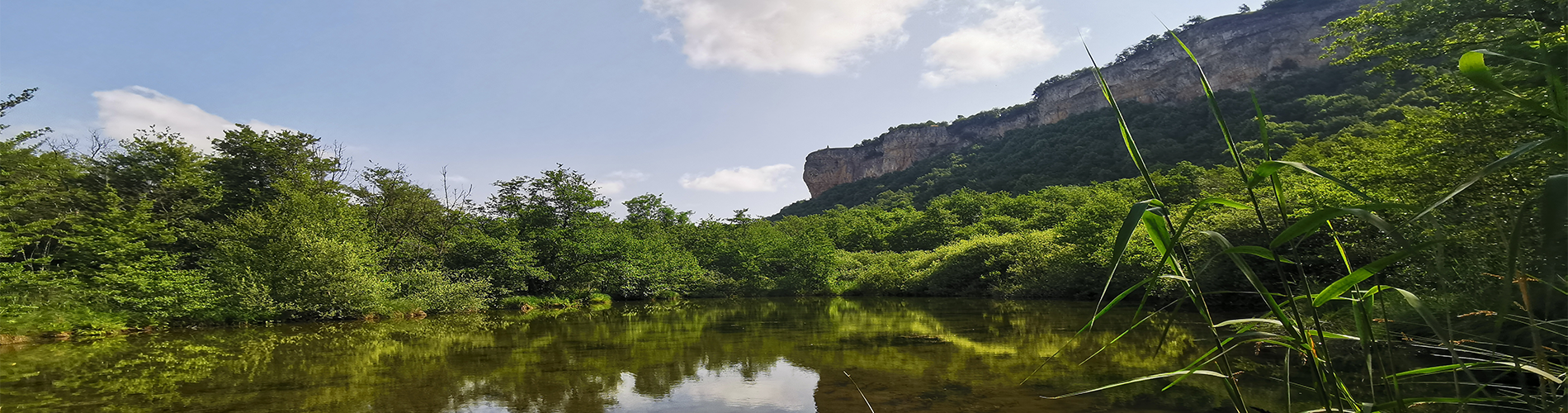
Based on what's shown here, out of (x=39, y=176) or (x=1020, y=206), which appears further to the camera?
(x=1020, y=206)

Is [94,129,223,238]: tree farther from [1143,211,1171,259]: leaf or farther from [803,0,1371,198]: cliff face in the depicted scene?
[803,0,1371,198]: cliff face

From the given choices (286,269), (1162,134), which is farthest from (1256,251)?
(1162,134)

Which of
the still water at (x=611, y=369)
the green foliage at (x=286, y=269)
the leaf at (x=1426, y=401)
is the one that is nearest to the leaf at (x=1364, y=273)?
the leaf at (x=1426, y=401)

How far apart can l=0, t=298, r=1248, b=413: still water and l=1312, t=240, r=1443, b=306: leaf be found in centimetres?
213

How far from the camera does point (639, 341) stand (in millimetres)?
12211

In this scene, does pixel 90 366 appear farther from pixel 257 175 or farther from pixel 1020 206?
pixel 1020 206

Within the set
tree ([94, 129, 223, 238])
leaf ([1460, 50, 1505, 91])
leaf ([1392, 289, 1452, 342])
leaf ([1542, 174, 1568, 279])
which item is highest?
tree ([94, 129, 223, 238])

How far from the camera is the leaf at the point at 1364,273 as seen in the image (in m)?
0.85

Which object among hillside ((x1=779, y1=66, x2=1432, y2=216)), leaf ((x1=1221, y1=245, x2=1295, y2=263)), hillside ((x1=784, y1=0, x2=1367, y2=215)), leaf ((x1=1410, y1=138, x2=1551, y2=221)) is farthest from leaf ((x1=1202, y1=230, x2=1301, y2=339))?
hillside ((x1=784, y1=0, x2=1367, y2=215))

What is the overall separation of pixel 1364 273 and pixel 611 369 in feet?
29.0

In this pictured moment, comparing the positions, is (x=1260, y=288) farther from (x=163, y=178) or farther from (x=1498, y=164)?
(x=163, y=178)

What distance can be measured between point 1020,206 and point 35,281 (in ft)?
127

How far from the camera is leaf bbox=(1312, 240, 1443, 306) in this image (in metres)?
0.85

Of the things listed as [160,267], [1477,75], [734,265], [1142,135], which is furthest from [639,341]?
[1142,135]
